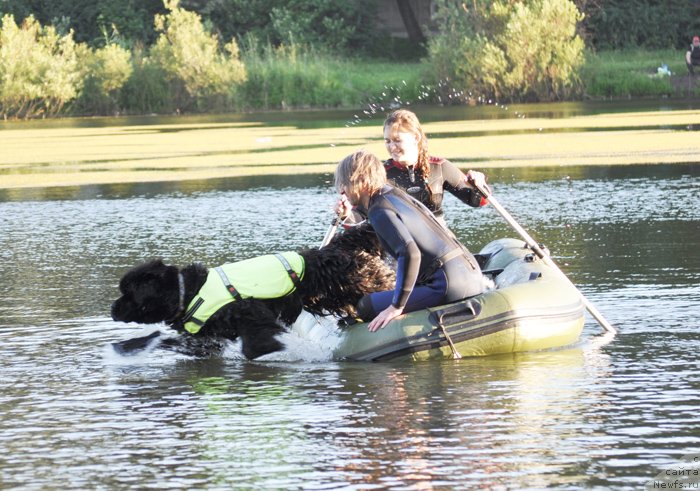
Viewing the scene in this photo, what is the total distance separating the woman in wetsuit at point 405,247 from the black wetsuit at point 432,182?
33.1 inches

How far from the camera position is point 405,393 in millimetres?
7227

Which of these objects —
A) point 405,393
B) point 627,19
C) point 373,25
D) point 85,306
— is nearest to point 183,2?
point 373,25

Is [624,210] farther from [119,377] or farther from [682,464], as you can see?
[682,464]

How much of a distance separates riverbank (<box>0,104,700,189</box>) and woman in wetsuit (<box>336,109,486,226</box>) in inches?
447

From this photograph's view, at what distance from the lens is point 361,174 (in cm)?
765

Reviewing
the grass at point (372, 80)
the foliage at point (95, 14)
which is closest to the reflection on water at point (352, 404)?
the grass at point (372, 80)

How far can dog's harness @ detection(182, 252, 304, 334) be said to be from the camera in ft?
26.9

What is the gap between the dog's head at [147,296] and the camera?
323 inches

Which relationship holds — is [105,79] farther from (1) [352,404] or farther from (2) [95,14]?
(1) [352,404]

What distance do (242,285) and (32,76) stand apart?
33761mm

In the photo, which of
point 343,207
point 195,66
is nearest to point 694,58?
point 195,66

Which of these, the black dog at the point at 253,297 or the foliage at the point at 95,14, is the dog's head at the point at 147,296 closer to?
the black dog at the point at 253,297

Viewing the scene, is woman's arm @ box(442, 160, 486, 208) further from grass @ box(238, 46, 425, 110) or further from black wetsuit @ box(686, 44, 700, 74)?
grass @ box(238, 46, 425, 110)

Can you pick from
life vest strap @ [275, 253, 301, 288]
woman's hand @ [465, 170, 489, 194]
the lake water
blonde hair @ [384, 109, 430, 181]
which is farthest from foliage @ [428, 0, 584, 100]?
life vest strap @ [275, 253, 301, 288]
